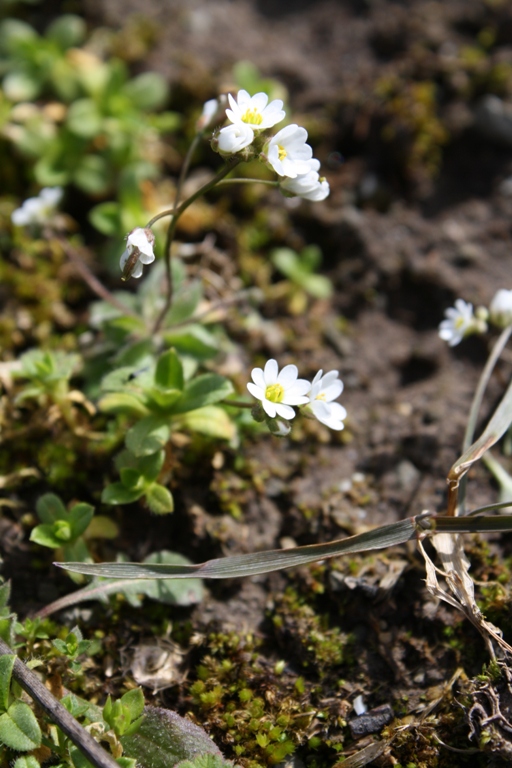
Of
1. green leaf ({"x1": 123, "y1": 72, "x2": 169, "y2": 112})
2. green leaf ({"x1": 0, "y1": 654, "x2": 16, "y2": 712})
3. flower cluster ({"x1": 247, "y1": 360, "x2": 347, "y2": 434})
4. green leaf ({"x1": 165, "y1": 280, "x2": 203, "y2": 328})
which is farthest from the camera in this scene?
green leaf ({"x1": 123, "y1": 72, "x2": 169, "y2": 112})

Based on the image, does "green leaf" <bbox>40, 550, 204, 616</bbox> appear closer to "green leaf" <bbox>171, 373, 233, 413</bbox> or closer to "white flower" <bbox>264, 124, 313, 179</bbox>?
"green leaf" <bbox>171, 373, 233, 413</bbox>

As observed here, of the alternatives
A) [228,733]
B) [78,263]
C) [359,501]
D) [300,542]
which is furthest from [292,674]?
[78,263]

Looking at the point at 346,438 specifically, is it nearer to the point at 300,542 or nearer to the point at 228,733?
the point at 300,542

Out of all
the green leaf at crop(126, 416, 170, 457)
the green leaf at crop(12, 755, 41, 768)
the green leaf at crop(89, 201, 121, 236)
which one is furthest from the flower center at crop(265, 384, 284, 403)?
the green leaf at crop(89, 201, 121, 236)

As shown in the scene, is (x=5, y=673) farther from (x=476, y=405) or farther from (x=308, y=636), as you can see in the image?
(x=476, y=405)

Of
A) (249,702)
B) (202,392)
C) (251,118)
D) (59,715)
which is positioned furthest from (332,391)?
(59,715)

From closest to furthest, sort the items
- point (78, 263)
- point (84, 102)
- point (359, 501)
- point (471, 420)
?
point (471, 420), point (359, 501), point (78, 263), point (84, 102)

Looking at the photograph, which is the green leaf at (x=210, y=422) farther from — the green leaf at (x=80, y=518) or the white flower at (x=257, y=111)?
the white flower at (x=257, y=111)
